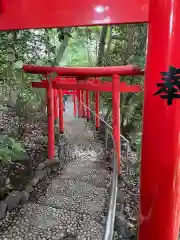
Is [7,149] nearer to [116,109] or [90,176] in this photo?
[90,176]

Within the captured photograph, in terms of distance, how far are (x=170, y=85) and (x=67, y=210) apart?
267 centimetres

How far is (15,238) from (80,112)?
27.9 feet

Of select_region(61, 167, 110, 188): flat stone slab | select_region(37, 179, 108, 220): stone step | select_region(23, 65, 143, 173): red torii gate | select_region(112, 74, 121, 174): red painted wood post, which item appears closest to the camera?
select_region(37, 179, 108, 220): stone step

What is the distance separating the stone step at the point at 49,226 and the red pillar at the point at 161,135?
1.63m

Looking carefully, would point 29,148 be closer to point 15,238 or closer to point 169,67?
point 15,238

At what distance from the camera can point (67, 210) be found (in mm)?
3758

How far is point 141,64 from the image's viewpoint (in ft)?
12.6

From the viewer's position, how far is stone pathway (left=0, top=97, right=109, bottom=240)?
10.8ft

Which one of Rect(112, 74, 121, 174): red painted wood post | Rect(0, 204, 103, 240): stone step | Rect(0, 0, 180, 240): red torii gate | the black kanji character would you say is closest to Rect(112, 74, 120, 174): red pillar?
Rect(112, 74, 121, 174): red painted wood post

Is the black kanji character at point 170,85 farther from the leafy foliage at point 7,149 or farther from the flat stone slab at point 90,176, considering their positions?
the flat stone slab at point 90,176

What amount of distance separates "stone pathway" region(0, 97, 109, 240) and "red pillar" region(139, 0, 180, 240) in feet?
5.33

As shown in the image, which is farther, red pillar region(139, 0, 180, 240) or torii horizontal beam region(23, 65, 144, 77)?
torii horizontal beam region(23, 65, 144, 77)

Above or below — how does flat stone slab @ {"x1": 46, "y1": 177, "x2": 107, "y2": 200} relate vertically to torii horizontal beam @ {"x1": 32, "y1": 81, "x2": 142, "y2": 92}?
below

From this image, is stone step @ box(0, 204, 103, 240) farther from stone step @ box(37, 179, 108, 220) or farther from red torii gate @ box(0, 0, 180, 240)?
red torii gate @ box(0, 0, 180, 240)
